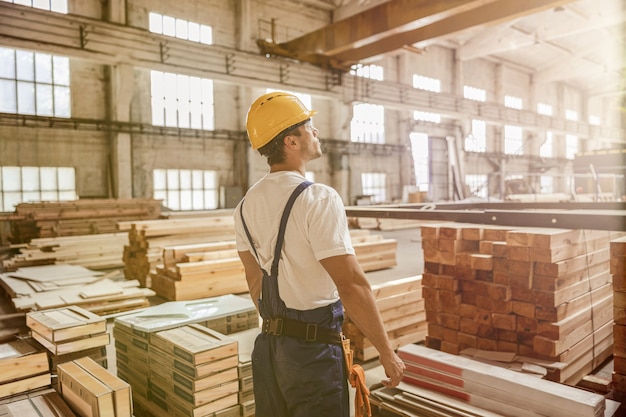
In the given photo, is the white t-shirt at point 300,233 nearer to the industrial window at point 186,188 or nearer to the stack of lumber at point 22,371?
the stack of lumber at point 22,371

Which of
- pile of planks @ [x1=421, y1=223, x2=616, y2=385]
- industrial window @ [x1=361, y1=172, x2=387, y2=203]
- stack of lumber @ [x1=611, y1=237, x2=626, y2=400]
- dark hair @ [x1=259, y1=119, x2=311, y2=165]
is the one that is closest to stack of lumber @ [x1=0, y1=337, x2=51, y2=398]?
dark hair @ [x1=259, y1=119, x2=311, y2=165]

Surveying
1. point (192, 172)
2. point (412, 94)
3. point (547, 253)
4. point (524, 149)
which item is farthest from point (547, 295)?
point (524, 149)

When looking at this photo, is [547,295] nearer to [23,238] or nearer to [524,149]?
[23,238]

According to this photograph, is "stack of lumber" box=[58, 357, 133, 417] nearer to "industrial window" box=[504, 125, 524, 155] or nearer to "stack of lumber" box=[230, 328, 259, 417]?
"stack of lumber" box=[230, 328, 259, 417]

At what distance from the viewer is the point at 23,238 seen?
1152 cm

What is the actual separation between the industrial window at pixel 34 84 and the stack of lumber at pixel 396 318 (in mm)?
14205

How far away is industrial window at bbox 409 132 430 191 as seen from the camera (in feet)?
79.2

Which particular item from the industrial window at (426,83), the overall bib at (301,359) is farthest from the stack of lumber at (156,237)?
the industrial window at (426,83)

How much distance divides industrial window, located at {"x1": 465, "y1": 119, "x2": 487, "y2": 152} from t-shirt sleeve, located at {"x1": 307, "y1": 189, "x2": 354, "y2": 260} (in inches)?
1043

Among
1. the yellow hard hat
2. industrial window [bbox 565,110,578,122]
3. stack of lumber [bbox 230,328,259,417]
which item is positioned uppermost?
industrial window [bbox 565,110,578,122]

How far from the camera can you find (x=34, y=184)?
14.6 m

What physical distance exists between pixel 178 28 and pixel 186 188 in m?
6.21

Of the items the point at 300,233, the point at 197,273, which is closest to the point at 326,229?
the point at 300,233

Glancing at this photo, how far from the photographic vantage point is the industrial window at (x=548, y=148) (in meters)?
32.4
